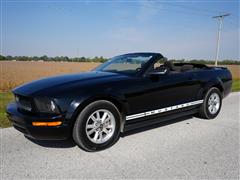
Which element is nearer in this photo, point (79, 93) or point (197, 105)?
point (79, 93)

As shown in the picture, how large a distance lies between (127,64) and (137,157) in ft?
6.68

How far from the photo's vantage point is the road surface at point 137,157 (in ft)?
8.38

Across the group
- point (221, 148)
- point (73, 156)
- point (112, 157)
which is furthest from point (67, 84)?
point (221, 148)

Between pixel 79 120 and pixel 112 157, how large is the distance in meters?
0.69

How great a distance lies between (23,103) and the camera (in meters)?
3.10

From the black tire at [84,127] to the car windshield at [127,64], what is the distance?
0.89m

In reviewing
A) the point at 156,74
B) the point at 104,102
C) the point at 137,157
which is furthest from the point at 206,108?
the point at 104,102

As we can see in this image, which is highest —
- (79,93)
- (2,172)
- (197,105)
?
(79,93)

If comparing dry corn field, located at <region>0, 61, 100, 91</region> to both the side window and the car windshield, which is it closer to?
the car windshield

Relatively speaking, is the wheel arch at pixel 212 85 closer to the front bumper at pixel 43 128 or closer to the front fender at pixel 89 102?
the front fender at pixel 89 102

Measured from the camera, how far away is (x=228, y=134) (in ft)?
12.8

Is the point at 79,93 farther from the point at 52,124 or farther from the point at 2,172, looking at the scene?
the point at 2,172

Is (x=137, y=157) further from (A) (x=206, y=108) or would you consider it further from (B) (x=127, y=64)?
(A) (x=206, y=108)

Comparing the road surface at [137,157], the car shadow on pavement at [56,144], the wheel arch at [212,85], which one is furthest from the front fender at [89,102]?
the wheel arch at [212,85]
